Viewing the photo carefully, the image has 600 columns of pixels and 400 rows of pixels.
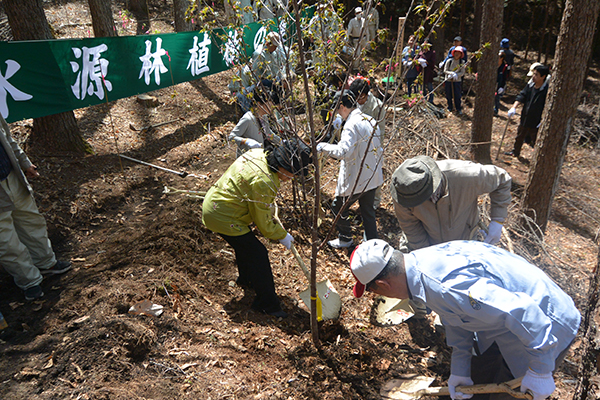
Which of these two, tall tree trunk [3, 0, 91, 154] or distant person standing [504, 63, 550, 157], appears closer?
tall tree trunk [3, 0, 91, 154]

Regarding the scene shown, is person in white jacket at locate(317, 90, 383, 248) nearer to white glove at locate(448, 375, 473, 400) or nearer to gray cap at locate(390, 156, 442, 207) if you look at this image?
gray cap at locate(390, 156, 442, 207)

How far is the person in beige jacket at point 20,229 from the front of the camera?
3414 millimetres

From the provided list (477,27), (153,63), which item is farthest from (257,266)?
(477,27)

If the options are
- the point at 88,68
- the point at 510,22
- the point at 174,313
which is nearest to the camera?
the point at 174,313

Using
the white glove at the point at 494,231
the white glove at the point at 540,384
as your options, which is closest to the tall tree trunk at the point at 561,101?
the white glove at the point at 494,231

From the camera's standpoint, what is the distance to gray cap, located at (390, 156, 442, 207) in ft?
9.47

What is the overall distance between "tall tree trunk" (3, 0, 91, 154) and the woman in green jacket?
3880 millimetres

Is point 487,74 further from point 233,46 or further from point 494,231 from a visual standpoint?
point 233,46

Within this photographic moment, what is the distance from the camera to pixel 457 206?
3193 millimetres

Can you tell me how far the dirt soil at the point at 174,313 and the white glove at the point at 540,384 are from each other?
1.10 meters

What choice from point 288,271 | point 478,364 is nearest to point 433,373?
point 478,364

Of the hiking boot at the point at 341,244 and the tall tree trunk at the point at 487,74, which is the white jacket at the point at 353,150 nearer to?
the hiking boot at the point at 341,244

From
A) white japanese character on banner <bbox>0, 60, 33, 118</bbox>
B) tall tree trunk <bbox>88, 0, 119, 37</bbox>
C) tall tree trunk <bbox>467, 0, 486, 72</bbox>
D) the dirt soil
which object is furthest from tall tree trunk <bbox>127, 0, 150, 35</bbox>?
tall tree trunk <bbox>467, 0, 486, 72</bbox>

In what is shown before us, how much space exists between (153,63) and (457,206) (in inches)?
245
